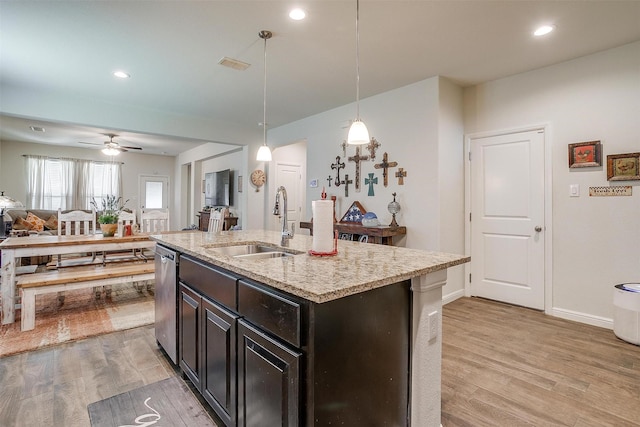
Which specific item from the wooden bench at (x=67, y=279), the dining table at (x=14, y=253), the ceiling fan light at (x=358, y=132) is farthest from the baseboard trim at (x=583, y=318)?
the dining table at (x=14, y=253)

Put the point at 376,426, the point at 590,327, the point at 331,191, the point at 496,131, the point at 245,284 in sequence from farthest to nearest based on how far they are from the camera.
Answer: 1. the point at 331,191
2. the point at 496,131
3. the point at 590,327
4. the point at 245,284
5. the point at 376,426

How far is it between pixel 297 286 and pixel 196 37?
2.64 meters

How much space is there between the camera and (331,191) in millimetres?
4816

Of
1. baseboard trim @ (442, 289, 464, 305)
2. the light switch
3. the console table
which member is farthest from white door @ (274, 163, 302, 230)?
the light switch

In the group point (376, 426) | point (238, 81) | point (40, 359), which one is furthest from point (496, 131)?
point (40, 359)

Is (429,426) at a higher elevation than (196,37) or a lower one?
lower

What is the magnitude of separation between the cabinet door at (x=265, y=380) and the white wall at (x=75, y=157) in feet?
30.4

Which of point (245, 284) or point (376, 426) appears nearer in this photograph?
point (376, 426)

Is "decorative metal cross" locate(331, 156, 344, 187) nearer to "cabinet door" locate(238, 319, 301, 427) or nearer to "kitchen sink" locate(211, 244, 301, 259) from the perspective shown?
"kitchen sink" locate(211, 244, 301, 259)

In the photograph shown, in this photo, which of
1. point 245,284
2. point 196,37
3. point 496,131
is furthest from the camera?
point 496,131

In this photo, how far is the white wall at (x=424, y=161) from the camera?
357 centimetres

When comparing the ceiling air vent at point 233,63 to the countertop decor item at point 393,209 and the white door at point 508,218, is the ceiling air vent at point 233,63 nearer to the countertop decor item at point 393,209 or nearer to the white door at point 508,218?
the countertop decor item at point 393,209

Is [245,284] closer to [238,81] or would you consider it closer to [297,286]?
[297,286]

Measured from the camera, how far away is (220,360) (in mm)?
1588
